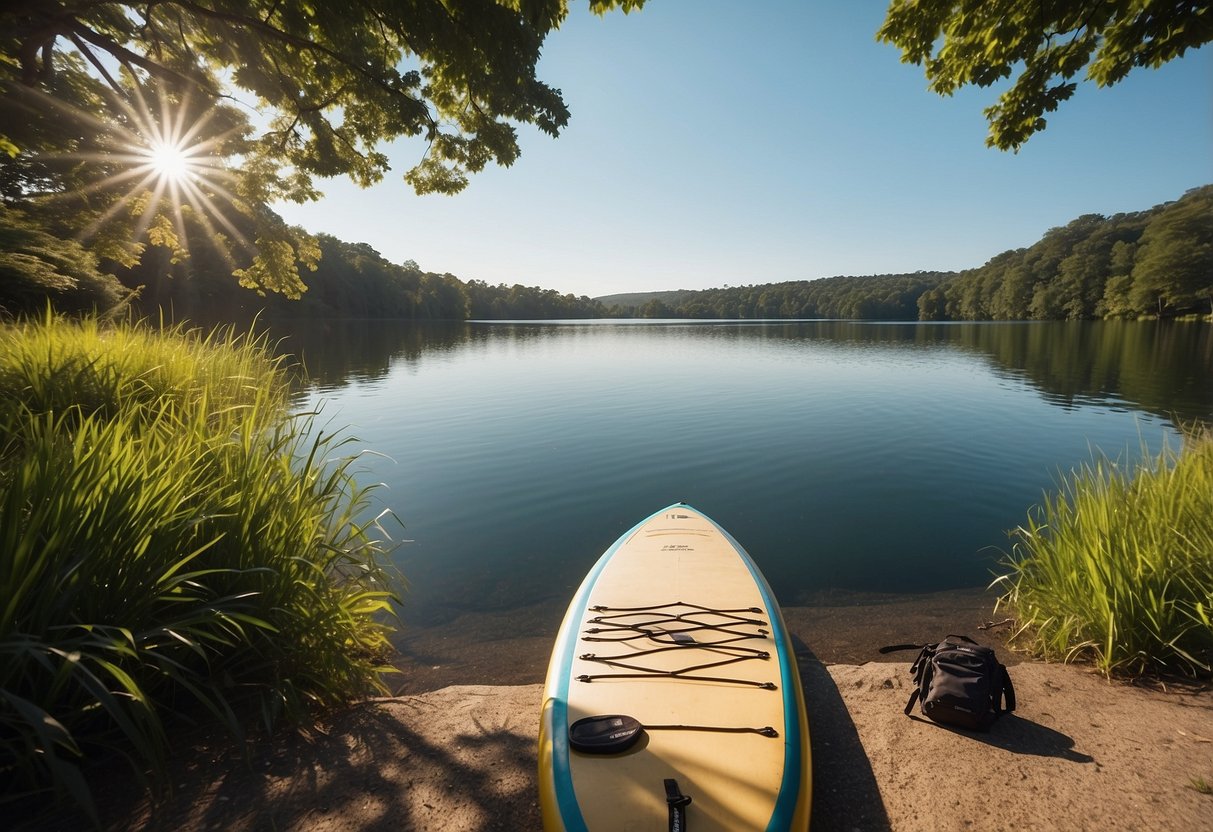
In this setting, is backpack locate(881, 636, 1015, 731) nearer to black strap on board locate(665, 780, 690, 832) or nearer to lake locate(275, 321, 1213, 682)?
black strap on board locate(665, 780, 690, 832)

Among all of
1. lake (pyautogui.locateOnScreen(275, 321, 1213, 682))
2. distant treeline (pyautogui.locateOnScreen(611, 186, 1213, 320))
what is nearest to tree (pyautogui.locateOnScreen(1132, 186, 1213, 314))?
distant treeline (pyautogui.locateOnScreen(611, 186, 1213, 320))

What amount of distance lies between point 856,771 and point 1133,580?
252cm

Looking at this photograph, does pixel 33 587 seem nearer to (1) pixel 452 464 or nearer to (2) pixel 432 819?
(2) pixel 432 819

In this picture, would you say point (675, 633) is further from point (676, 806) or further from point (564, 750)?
point (676, 806)

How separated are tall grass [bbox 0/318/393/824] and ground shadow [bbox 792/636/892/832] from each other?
9.41ft

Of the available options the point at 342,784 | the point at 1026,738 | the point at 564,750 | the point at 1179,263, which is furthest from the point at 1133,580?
the point at 1179,263

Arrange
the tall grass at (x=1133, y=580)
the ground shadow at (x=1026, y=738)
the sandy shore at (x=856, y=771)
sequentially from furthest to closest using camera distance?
the tall grass at (x=1133, y=580) → the ground shadow at (x=1026, y=738) → the sandy shore at (x=856, y=771)

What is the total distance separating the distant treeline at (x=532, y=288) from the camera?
46.6 ft

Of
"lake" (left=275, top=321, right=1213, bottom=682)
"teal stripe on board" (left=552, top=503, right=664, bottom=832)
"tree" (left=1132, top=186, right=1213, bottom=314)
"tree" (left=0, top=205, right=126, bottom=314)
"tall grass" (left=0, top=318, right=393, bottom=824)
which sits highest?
"tree" (left=1132, top=186, right=1213, bottom=314)

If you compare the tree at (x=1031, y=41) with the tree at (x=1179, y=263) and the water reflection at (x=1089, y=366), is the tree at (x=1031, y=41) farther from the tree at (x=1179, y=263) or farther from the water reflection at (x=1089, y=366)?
the tree at (x=1179, y=263)

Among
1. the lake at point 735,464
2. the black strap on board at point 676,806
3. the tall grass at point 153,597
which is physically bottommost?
the lake at point 735,464

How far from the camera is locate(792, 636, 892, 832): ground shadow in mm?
2473

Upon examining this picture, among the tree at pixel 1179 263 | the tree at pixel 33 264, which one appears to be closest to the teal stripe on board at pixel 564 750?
the tree at pixel 33 264

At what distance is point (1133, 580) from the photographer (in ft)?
11.3
